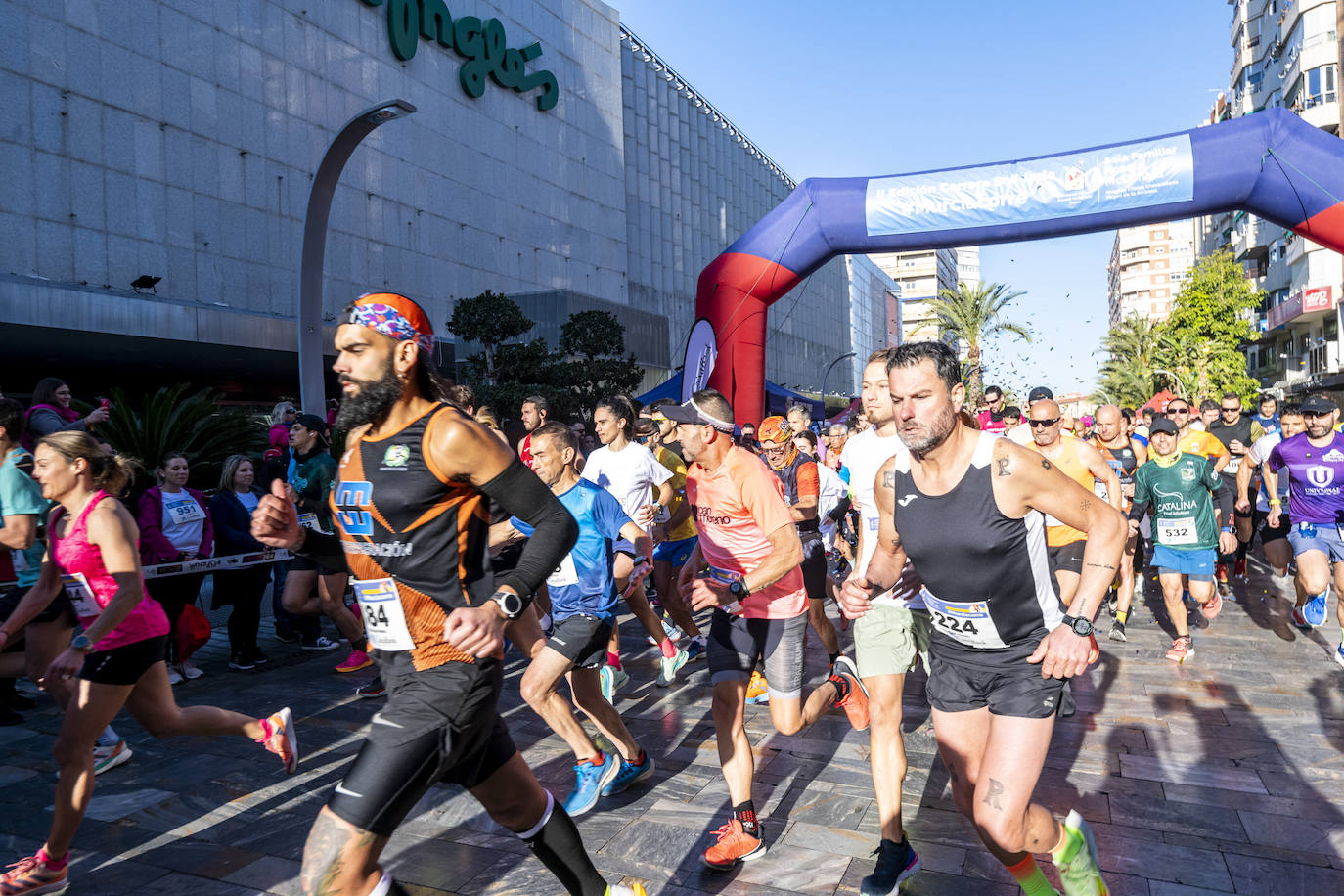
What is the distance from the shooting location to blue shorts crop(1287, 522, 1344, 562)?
22.9ft

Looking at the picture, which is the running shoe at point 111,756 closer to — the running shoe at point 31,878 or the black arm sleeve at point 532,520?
the running shoe at point 31,878

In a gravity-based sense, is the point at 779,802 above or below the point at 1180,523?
below

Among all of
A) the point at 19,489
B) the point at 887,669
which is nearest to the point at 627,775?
the point at 887,669

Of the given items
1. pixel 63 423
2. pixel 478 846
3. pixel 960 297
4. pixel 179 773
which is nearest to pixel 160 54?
pixel 63 423

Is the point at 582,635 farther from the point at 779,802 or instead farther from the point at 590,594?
the point at 779,802

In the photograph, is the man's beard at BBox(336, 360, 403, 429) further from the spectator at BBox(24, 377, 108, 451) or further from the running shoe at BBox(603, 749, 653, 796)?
the spectator at BBox(24, 377, 108, 451)

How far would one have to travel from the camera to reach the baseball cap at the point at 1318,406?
716cm

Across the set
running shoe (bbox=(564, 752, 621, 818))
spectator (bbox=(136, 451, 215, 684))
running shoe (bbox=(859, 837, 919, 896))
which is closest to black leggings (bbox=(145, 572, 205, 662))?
spectator (bbox=(136, 451, 215, 684))

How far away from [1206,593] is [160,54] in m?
23.8

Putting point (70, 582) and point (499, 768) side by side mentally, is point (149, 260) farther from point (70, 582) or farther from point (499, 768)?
point (499, 768)

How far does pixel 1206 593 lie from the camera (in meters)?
7.55

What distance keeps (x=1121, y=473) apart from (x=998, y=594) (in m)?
7.34

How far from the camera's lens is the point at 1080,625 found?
2.90m

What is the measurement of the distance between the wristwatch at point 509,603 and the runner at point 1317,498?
6.88 metres
